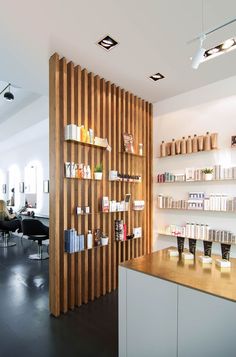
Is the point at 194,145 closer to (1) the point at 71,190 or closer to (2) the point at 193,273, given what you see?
(1) the point at 71,190

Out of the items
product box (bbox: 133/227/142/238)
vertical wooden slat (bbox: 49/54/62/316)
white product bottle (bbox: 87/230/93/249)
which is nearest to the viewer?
vertical wooden slat (bbox: 49/54/62/316)

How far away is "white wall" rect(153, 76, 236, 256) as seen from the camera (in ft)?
12.2

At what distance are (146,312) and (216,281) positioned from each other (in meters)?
0.62

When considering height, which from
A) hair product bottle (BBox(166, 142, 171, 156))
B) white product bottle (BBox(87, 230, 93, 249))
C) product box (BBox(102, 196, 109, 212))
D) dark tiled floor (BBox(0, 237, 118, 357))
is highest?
hair product bottle (BBox(166, 142, 171, 156))

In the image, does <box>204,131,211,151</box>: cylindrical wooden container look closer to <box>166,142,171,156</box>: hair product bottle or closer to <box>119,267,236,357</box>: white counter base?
<box>166,142,171,156</box>: hair product bottle

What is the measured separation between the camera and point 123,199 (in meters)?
3.98

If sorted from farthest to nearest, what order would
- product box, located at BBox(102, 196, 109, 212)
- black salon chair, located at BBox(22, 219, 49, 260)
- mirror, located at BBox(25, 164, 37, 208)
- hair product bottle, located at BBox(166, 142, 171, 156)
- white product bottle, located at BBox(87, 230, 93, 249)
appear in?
mirror, located at BBox(25, 164, 37, 208), black salon chair, located at BBox(22, 219, 49, 260), hair product bottle, located at BBox(166, 142, 171, 156), product box, located at BBox(102, 196, 109, 212), white product bottle, located at BBox(87, 230, 93, 249)

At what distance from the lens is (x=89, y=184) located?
341 centimetres

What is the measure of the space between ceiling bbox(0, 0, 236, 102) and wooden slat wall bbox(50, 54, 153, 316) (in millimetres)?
314

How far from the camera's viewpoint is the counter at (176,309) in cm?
146

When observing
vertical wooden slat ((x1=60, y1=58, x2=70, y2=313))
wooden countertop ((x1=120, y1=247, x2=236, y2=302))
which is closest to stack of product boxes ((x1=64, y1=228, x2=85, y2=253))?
vertical wooden slat ((x1=60, y1=58, x2=70, y2=313))

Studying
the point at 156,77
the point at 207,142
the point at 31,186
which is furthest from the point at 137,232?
the point at 31,186

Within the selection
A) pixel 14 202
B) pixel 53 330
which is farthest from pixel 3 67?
pixel 14 202

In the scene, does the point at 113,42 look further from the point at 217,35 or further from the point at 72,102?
the point at 217,35
